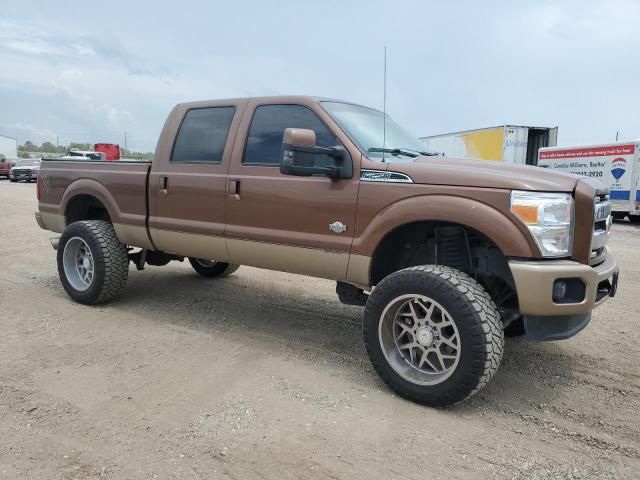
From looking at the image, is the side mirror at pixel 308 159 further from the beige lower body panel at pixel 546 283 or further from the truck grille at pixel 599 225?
the truck grille at pixel 599 225

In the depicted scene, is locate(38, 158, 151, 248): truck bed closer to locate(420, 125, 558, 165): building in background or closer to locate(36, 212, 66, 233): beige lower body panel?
locate(36, 212, 66, 233): beige lower body panel

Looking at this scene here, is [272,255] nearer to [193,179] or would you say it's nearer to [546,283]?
[193,179]

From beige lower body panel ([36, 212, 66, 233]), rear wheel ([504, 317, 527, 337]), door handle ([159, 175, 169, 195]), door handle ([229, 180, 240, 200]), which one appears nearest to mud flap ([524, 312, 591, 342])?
rear wheel ([504, 317, 527, 337])

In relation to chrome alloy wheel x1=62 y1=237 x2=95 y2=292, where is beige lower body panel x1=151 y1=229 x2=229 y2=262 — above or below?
above

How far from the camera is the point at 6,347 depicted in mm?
4262

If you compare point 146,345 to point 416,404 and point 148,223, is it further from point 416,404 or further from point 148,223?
point 416,404

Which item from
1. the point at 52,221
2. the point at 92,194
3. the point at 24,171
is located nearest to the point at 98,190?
the point at 92,194

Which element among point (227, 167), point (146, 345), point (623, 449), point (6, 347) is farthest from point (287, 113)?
point (623, 449)

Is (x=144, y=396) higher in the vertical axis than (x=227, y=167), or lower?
lower

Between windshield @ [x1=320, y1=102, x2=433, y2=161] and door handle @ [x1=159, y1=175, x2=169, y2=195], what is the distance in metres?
1.67

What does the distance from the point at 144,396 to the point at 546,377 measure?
111 inches

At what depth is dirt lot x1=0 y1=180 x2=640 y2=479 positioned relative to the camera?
2768 millimetres

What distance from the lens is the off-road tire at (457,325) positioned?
3178mm

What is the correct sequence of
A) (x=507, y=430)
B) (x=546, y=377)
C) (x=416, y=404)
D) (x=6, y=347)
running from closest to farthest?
(x=507, y=430) < (x=416, y=404) < (x=546, y=377) < (x=6, y=347)
